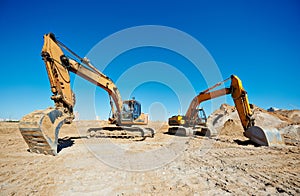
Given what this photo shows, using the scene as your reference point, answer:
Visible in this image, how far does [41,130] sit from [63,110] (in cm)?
164

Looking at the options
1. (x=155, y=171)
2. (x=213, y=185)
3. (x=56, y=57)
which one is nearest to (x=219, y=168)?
(x=213, y=185)

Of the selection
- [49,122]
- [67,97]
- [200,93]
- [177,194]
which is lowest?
[177,194]

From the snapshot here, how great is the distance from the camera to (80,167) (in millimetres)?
4230

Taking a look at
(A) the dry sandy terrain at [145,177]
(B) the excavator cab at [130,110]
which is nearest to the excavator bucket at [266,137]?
(A) the dry sandy terrain at [145,177]

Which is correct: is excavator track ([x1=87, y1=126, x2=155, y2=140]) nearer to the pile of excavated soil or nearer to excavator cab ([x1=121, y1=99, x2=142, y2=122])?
excavator cab ([x1=121, y1=99, x2=142, y2=122])

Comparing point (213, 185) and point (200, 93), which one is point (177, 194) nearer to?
point (213, 185)

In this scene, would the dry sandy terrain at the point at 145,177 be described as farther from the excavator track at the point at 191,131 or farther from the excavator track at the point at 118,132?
the excavator track at the point at 191,131

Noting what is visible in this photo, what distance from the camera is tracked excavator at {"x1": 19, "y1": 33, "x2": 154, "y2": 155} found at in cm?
491

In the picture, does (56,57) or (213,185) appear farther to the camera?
(56,57)

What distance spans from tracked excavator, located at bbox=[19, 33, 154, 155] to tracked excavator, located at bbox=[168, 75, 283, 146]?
3.31 metres

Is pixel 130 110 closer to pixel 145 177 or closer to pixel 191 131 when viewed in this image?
pixel 191 131

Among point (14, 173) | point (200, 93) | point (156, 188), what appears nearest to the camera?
point (156, 188)

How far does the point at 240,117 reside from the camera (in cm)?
907

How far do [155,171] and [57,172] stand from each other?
2.23 metres
